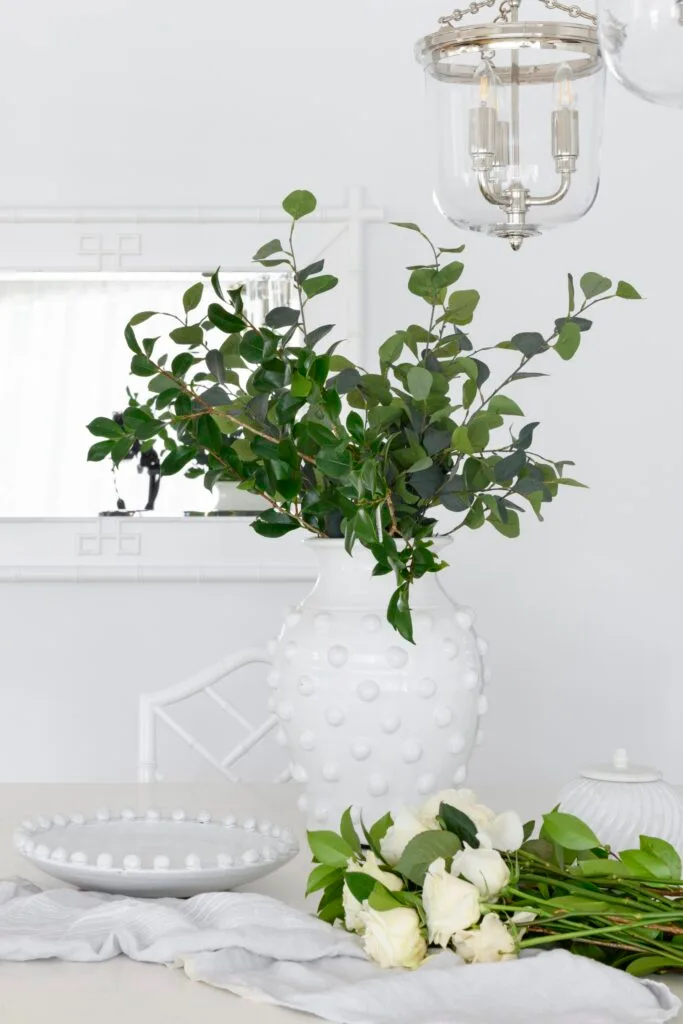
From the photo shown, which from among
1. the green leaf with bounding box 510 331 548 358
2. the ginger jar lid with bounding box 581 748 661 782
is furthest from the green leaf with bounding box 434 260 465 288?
the ginger jar lid with bounding box 581 748 661 782

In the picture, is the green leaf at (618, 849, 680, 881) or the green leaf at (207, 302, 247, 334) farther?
the green leaf at (207, 302, 247, 334)

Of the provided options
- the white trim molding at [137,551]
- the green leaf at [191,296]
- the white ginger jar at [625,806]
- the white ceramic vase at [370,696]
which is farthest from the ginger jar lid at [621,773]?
the white trim molding at [137,551]

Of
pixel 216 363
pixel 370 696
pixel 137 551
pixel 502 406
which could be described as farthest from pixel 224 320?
pixel 137 551

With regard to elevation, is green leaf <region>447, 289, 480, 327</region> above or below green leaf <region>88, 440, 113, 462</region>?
above

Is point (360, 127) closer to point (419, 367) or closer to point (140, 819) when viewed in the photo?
point (419, 367)

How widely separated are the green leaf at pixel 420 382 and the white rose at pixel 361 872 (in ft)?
1.30

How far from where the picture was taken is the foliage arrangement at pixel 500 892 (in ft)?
2.50

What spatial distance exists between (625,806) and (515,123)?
0.70 meters

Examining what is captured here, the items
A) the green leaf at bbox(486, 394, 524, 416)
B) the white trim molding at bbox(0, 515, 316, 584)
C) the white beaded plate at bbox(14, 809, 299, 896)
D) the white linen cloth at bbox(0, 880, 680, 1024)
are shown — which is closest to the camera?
the white linen cloth at bbox(0, 880, 680, 1024)

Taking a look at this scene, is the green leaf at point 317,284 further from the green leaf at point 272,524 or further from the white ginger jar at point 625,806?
the white ginger jar at point 625,806

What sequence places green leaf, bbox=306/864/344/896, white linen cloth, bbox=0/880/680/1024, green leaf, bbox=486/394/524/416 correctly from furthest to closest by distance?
green leaf, bbox=486/394/524/416
green leaf, bbox=306/864/344/896
white linen cloth, bbox=0/880/680/1024

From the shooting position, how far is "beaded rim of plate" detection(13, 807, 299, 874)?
0.95 metres

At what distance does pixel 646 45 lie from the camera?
0.83m

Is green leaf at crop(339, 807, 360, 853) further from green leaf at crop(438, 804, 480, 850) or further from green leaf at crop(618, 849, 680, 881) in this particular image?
green leaf at crop(618, 849, 680, 881)
